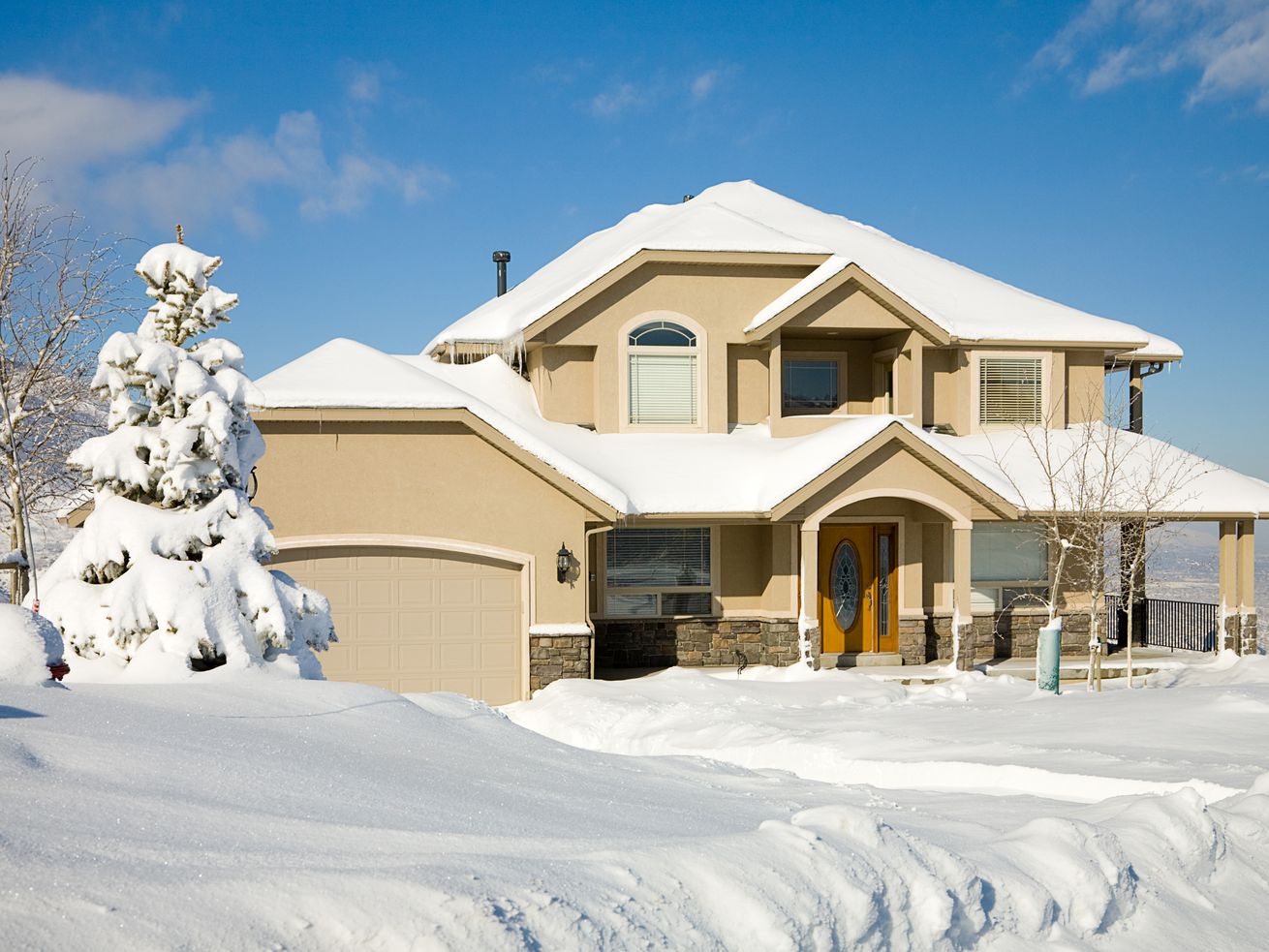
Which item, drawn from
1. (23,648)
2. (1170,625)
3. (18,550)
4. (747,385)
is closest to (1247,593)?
(1170,625)

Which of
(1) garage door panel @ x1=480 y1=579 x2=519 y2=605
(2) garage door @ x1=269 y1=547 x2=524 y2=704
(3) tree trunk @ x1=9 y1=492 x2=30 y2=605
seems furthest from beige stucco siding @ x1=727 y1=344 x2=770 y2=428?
(3) tree trunk @ x1=9 y1=492 x2=30 y2=605

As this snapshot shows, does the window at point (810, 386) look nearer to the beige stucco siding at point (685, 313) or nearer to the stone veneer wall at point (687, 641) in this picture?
the beige stucco siding at point (685, 313)

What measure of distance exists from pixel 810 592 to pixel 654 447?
3.28 metres

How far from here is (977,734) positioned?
9.89 m

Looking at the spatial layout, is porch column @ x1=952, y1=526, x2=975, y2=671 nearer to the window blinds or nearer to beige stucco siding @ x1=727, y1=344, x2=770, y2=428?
beige stucco siding @ x1=727, y1=344, x2=770, y2=428

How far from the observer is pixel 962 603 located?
16.0m

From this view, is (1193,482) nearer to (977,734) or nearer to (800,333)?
(800,333)

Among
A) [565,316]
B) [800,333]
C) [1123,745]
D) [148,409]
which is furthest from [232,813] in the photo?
[800,333]

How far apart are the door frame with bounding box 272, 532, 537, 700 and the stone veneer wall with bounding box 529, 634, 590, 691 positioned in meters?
0.09

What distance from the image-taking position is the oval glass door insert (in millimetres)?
17422

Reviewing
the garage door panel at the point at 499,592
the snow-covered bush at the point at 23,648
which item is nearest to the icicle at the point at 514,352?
the garage door panel at the point at 499,592

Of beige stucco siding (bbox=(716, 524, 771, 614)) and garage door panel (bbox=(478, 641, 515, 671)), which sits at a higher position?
beige stucco siding (bbox=(716, 524, 771, 614))

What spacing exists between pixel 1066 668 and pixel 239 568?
12901 millimetres

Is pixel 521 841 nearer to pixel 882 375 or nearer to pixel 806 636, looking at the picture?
pixel 806 636
